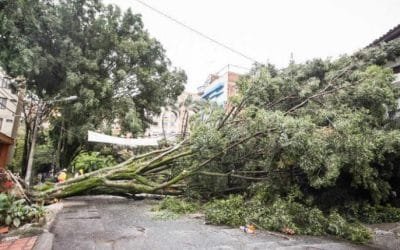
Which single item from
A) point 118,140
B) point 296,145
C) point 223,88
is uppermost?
point 223,88

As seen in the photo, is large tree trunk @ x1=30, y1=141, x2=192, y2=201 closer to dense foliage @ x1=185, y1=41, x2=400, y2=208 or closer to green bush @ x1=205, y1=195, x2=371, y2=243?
dense foliage @ x1=185, y1=41, x2=400, y2=208

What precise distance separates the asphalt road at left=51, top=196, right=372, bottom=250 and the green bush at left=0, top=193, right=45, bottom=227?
469 millimetres

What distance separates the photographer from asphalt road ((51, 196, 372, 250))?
4.91 metres

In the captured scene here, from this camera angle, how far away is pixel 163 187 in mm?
9375

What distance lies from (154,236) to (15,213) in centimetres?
263

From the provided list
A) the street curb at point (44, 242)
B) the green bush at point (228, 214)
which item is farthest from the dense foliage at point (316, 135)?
the street curb at point (44, 242)

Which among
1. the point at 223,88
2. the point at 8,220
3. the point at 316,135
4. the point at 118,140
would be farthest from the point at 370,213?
the point at 223,88

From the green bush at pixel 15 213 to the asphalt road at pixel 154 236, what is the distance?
0.47 m

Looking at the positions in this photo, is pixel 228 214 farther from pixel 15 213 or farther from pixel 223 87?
pixel 223 87

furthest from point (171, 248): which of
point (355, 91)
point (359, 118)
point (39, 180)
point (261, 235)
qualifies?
point (39, 180)

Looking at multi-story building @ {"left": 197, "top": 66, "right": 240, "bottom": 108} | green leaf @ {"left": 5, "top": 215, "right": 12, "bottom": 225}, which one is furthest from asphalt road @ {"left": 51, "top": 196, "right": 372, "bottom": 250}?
multi-story building @ {"left": 197, "top": 66, "right": 240, "bottom": 108}

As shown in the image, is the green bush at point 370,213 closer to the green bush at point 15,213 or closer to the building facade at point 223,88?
the green bush at point 15,213

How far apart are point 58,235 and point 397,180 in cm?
928

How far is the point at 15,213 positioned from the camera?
5.43m
